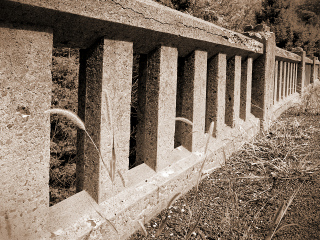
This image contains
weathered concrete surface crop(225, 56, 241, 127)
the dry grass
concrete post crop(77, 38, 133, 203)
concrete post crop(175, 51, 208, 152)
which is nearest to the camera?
concrete post crop(77, 38, 133, 203)

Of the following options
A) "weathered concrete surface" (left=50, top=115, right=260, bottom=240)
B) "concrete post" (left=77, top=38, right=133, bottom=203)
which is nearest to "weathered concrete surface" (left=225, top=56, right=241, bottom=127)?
"weathered concrete surface" (left=50, top=115, right=260, bottom=240)

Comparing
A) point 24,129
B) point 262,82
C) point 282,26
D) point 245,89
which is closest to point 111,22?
point 24,129

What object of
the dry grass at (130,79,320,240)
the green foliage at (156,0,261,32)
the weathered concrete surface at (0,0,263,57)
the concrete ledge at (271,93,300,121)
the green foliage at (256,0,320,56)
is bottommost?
the dry grass at (130,79,320,240)

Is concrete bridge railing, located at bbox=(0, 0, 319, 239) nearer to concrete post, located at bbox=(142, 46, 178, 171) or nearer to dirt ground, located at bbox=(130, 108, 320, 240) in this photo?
concrete post, located at bbox=(142, 46, 178, 171)

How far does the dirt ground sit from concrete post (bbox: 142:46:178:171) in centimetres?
37

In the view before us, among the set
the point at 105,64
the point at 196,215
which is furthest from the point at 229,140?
the point at 105,64

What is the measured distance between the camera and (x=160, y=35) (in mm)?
1695

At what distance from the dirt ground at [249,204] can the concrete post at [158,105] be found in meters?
0.37

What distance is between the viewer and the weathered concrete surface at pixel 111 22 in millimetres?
1026

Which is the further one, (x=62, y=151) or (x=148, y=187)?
(x=62, y=151)

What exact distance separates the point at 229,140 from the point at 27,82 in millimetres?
2223

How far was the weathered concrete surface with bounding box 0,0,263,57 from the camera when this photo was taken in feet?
3.37

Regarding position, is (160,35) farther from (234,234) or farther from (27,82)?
(234,234)

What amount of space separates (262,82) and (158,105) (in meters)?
2.59
